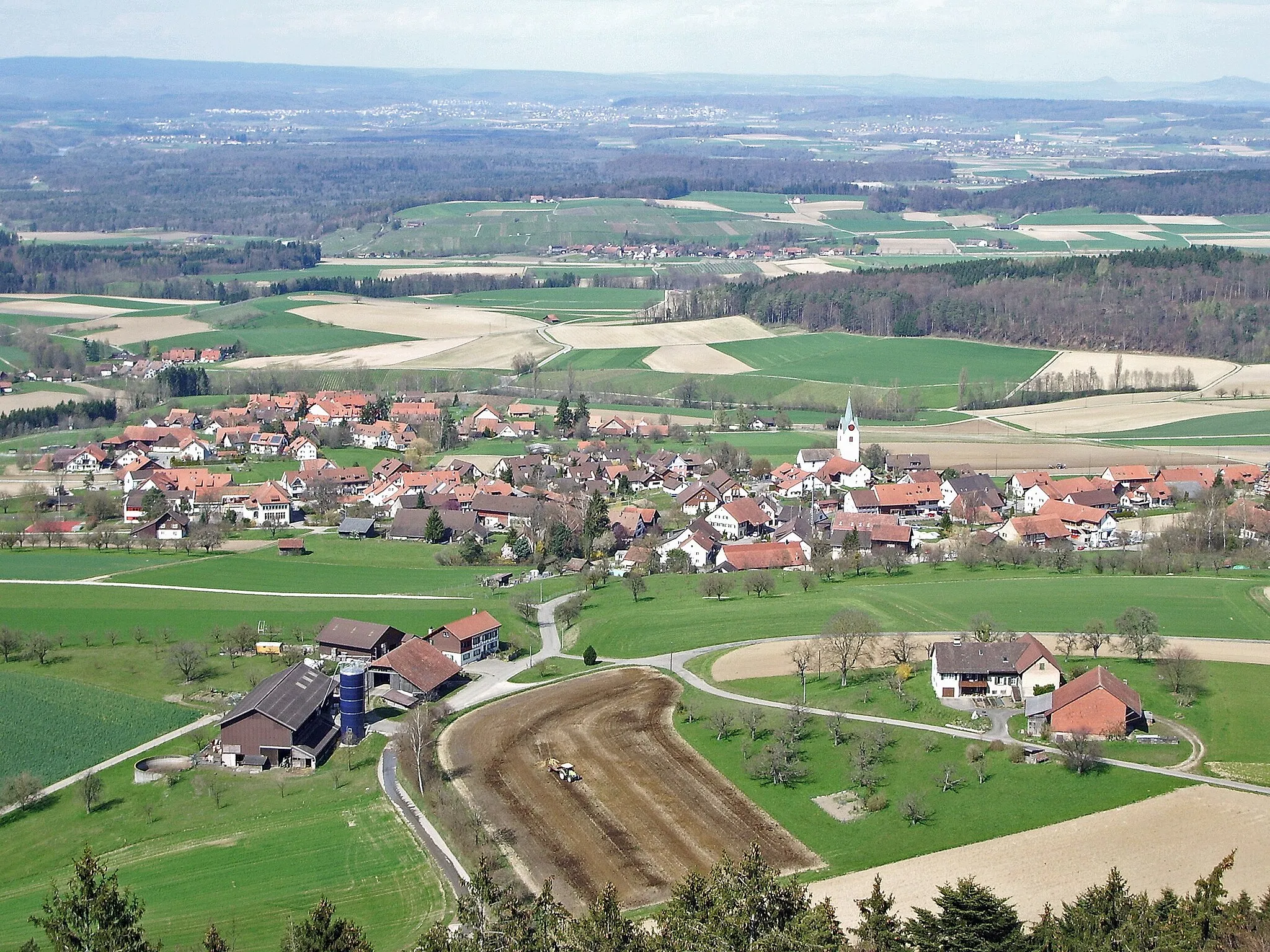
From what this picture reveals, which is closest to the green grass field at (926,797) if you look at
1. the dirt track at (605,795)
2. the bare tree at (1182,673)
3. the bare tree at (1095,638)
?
the dirt track at (605,795)

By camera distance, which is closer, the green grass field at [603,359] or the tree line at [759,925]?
the tree line at [759,925]

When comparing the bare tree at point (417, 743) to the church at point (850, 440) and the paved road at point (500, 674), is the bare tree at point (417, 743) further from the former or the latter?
the church at point (850, 440)

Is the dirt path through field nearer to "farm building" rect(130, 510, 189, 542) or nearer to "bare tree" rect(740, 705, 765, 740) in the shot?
"bare tree" rect(740, 705, 765, 740)

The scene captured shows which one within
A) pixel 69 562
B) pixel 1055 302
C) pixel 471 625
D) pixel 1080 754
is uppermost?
pixel 1080 754

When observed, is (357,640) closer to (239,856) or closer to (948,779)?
(239,856)

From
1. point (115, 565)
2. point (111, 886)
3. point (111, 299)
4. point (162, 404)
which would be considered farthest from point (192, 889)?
point (111, 299)

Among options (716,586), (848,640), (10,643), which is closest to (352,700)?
(10,643)
